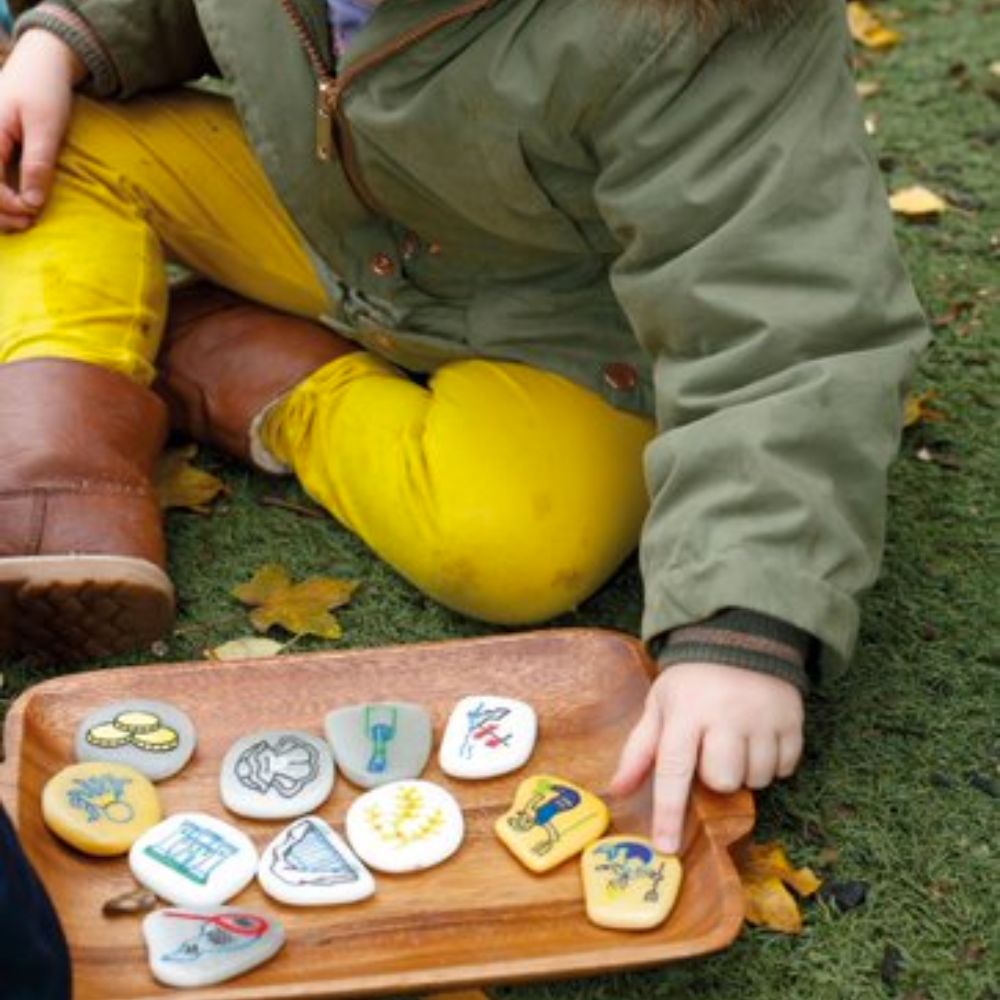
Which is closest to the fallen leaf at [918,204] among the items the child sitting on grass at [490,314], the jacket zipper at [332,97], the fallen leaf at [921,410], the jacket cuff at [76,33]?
the fallen leaf at [921,410]

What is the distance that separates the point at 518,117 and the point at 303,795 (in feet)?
1.41

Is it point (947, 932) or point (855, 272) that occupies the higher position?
point (855, 272)

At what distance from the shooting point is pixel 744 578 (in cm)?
101

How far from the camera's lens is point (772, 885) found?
1027 millimetres

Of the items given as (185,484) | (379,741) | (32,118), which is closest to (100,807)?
(379,741)

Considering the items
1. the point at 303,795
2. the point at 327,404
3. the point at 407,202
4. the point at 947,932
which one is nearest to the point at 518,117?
the point at 407,202

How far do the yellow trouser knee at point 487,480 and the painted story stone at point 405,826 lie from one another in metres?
0.22

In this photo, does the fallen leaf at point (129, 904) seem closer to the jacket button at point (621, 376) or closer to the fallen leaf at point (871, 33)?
the jacket button at point (621, 376)

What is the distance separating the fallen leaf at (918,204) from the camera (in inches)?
67.6

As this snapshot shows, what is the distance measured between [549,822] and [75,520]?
0.39 metres

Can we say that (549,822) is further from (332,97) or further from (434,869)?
(332,97)

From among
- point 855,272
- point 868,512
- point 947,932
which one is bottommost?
point 947,932

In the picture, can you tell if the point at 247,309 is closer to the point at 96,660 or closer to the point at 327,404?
the point at 327,404

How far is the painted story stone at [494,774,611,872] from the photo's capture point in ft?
3.29
